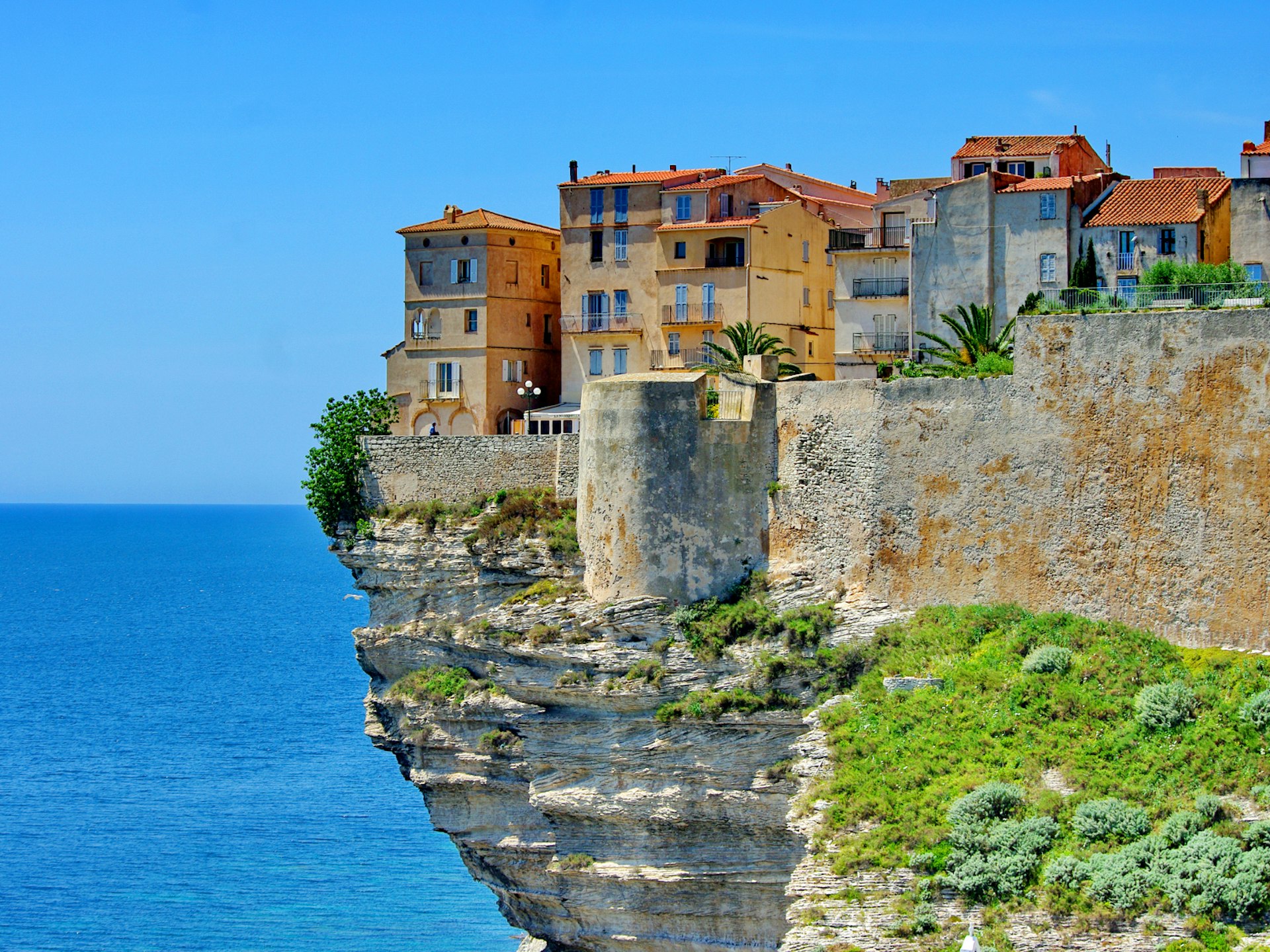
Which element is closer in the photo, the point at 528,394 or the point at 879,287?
the point at 879,287

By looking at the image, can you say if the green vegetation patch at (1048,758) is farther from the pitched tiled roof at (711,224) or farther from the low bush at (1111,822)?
the pitched tiled roof at (711,224)

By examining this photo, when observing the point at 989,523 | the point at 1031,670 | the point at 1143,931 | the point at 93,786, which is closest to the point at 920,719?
the point at 1031,670

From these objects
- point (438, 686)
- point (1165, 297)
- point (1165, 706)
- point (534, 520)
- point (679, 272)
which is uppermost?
point (679, 272)

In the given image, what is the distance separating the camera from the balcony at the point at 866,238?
1785 inches

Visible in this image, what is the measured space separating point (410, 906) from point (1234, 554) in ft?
87.3

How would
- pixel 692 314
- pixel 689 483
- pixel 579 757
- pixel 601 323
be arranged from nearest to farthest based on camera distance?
pixel 689 483, pixel 579 757, pixel 692 314, pixel 601 323

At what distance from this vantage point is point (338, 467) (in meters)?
42.8

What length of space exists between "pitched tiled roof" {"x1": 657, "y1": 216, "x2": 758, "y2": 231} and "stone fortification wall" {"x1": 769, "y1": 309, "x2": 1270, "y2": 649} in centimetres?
1231

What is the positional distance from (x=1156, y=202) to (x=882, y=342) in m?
7.72

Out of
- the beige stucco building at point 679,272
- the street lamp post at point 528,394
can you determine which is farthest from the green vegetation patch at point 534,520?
the beige stucco building at point 679,272

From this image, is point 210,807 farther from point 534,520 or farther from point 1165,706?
point 1165,706

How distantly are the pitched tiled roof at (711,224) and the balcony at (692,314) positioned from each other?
6.46 feet

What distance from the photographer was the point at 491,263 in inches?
1903

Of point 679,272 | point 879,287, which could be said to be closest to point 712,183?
point 679,272
